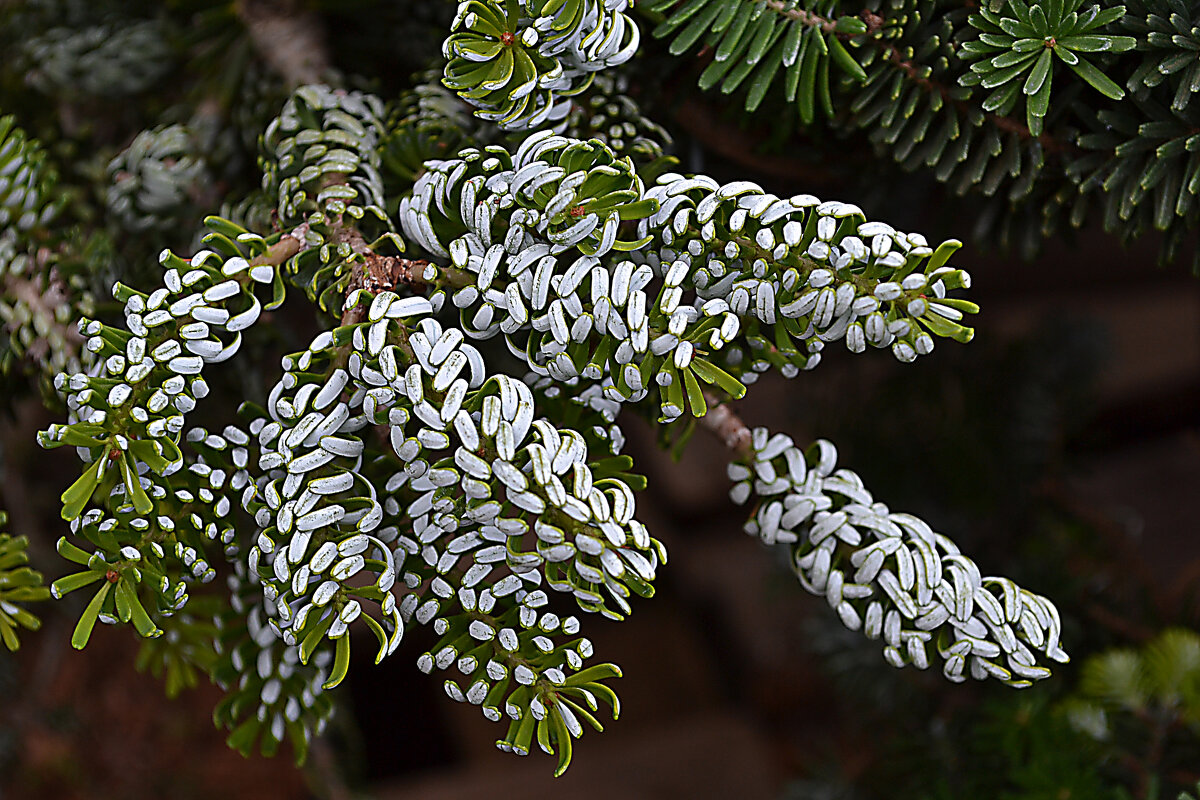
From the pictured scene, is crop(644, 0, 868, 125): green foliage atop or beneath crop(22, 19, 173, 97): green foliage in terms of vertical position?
atop

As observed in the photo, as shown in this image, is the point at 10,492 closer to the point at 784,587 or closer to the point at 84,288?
the point at 84,288

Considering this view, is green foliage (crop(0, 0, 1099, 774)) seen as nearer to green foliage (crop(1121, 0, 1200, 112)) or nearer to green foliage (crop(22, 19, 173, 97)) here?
green foliage (crop(1121, 0, 1200, 112))

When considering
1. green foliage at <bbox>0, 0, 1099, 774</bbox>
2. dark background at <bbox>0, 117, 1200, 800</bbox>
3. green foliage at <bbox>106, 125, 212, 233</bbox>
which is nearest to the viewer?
green foliage at <bbox>0, 0, 1099, 774</bbox>

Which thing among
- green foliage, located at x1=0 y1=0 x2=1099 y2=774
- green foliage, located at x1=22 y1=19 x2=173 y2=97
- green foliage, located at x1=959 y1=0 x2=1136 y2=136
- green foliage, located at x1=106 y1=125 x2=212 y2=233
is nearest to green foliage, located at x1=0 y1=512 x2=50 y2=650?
green foliage, located at x1=0 y1=0 x2=1099 y2=774

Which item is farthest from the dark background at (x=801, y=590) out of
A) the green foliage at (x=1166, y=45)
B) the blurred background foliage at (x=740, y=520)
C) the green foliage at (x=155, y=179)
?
the green foliage at (x=155, y=179)

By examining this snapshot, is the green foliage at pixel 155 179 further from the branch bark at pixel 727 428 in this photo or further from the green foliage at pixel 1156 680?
the green foliage at pixel 1156 680

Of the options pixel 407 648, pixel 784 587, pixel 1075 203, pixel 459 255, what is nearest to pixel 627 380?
pixel 459 255

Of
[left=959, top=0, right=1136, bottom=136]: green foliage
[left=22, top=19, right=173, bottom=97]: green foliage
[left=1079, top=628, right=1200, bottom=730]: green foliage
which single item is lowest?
[left=1079, top=628, right=1200, bottom=730]: green foliage

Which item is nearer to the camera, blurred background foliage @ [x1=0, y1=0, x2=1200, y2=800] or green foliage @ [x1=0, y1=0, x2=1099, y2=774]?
green foliage @ [x1=0, y1=0, x2=1099, y2=774]
